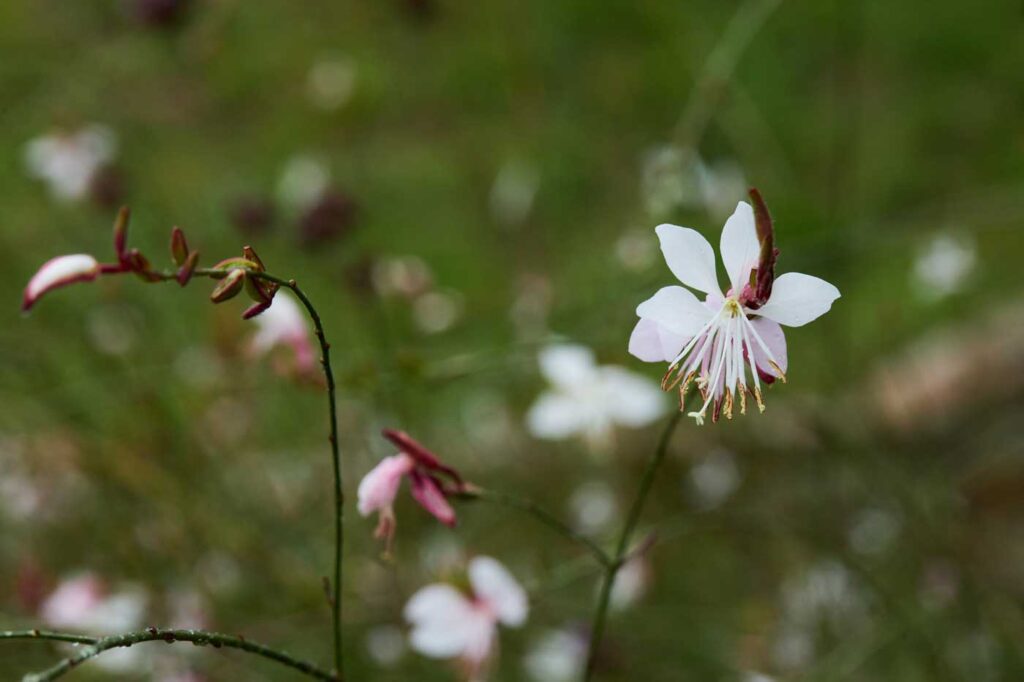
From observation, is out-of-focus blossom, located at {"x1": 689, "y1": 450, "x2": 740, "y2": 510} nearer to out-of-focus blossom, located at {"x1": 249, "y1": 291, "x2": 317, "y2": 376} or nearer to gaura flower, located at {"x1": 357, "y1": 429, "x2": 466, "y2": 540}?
out-of-focus blossom, located at {"x1": 249, "y1": 291, "x2": 317, "y2": 376}

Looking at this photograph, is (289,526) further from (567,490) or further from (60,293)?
(60,293)

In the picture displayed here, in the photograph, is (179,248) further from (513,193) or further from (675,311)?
(513,193)

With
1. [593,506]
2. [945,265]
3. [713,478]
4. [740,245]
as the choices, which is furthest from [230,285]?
[945,265]

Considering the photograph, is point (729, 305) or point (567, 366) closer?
point (729, 305)

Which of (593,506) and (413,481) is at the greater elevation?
(593,506)

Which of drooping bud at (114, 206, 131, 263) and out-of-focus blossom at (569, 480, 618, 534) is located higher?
out-of-focus blossom at (569, 480, 618, 534)

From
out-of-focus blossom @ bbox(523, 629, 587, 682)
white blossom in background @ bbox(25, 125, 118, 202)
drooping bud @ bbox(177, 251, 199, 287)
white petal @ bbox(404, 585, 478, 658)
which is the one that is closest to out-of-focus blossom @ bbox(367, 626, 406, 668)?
out-of-focus blossom @ bbox(523, 629, 587, 682)

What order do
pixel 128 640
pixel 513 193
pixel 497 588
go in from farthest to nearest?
pixel 513 193 → pixel 497 588 → pixel 128 640
